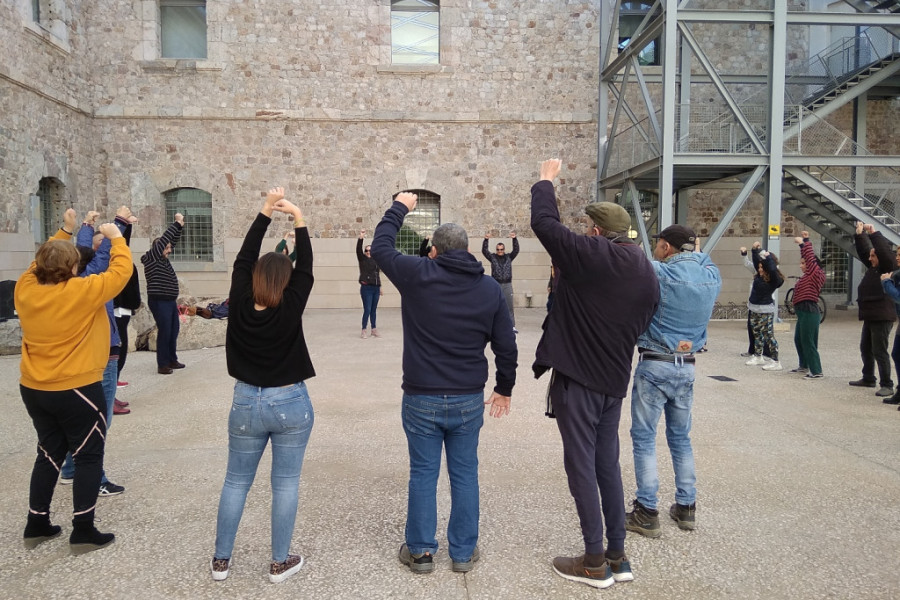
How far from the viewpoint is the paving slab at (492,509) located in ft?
9.55

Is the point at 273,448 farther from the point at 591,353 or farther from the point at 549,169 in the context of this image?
the point at 549,169

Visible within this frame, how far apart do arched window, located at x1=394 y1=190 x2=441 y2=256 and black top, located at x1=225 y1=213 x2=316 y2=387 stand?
12289 millimetres

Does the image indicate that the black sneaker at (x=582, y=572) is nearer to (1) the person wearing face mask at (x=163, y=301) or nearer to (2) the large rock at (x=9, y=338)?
(1) the person wearing face mask at (x=163, y=301)

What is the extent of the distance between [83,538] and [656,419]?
3113 mm

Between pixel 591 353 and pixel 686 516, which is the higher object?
pixel 591 353

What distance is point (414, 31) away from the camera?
14945 mm

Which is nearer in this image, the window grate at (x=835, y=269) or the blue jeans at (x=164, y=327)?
the blue jeans at (x=164, y=327)

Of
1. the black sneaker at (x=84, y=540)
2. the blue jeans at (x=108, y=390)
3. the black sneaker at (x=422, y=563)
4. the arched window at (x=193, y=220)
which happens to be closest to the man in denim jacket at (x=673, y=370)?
the black sneaker at (x=422, y=563)

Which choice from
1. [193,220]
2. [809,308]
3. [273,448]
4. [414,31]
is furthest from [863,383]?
[193,220]

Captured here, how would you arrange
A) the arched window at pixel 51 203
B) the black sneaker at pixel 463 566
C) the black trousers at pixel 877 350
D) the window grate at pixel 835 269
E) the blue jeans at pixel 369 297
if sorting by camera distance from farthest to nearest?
the window grate at pixel 835 269, the arched window at pixel 51 203, the blue jeans at pixel 369 297, the black trousers at pixel 877 350, the black sneaker at pixel 463 566

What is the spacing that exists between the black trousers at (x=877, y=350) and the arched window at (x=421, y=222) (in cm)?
976

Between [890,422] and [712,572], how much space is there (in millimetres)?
3901

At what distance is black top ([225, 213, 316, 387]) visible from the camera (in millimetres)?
2805

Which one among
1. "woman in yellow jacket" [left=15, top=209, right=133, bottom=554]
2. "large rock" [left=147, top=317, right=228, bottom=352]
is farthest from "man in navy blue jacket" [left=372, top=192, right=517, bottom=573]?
"large rock" [left=147, top=317, right=228, bottom=352]
